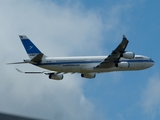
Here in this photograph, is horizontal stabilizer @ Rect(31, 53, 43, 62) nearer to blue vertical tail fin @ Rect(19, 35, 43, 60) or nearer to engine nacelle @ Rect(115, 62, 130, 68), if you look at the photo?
blue vertical tail fin @ Rect(19, 35, 43, 60)

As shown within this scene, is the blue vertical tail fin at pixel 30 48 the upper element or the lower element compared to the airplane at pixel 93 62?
upper

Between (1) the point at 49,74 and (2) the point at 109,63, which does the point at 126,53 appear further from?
(1) the point at 49,74

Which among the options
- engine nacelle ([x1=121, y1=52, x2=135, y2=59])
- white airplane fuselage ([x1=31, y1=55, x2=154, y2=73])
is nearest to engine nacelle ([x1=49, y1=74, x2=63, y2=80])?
white airplane fuselage ([x1=31, y1=55, x2=154, y2=73])

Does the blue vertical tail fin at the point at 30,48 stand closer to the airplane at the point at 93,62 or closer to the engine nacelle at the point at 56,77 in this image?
the airplane at the point at 93,62

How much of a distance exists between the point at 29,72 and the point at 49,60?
1037 cm

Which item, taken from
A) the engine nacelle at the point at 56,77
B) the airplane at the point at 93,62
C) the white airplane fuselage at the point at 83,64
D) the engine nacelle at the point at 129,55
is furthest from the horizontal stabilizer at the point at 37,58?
the engine nacelle at the point at 129,55

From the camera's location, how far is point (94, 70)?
89000mm

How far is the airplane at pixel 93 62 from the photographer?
85975 mm

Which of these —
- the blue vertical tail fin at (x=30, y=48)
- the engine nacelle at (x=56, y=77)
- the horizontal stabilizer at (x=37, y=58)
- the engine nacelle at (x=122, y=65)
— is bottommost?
the engine nacelle at (x=56, y=77)

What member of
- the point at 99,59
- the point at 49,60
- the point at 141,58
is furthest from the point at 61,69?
the point at 141,58

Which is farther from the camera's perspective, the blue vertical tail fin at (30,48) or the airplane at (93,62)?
the blue vertical tail fin at (30,48)

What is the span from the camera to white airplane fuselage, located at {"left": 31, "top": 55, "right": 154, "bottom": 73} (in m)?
87.0

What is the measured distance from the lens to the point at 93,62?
3573 inches

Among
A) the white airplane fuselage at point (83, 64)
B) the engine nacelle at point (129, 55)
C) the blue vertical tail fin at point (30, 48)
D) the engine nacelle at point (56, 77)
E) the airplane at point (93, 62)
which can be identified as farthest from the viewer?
the engine nacelle at point (56, 77)
